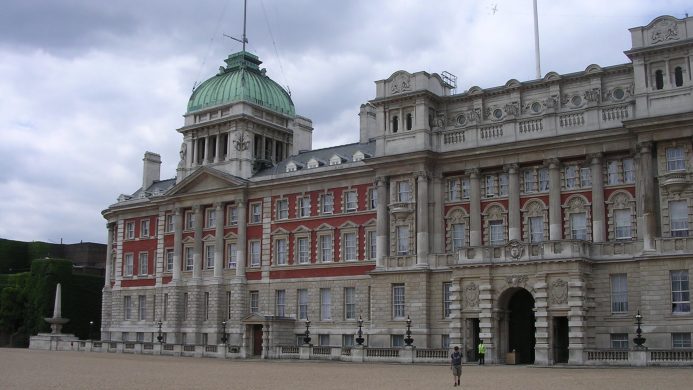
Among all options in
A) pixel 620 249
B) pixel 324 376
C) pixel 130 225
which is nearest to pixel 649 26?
pixel 620 249

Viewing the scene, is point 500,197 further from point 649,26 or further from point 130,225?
point 130,225

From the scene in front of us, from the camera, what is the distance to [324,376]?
39.7m

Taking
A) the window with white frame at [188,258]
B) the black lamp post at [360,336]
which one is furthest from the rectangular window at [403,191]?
the window with white frame at [188,258]

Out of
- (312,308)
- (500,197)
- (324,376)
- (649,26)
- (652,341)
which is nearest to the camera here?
(324,376)

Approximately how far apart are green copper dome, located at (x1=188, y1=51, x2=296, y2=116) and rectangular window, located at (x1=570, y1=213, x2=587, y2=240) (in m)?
32.0

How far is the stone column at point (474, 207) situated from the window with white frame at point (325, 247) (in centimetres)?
1276

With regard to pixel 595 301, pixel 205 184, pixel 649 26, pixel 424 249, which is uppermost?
pixel 649 26

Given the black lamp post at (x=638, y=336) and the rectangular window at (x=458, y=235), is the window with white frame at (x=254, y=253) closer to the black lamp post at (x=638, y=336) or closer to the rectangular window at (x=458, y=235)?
the rectangular window at (x=458, y=235)

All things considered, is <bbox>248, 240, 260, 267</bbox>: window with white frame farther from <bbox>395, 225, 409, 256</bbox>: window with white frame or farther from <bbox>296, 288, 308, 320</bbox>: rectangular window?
<bbox>395, 225, 409, 256</bbox>: window with white frame

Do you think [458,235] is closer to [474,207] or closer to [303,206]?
[474,207]

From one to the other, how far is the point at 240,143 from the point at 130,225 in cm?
1751

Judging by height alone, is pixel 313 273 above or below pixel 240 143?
below

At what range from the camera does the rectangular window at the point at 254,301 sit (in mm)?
71188

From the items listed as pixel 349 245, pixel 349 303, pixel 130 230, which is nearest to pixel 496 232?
pixel 349 245
